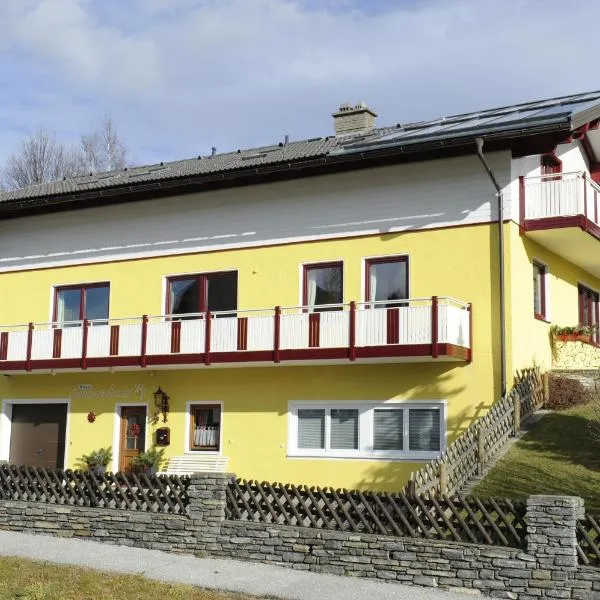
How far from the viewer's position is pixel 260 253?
2109 cm

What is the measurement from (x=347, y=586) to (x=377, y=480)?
7.21m

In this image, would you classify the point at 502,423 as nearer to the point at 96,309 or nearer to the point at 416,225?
the point at 416,225

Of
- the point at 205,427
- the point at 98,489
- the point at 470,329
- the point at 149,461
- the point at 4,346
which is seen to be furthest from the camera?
the point at 4,346

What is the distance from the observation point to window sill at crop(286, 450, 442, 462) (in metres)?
18.5

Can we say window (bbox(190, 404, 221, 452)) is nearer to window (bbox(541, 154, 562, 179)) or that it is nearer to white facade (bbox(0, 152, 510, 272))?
white facade (bbox(0, 152, 510, 272))

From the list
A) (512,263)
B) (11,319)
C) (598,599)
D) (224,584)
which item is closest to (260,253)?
(512,263)

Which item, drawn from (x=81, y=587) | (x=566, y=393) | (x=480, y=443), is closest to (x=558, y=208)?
(x=566, y=393)

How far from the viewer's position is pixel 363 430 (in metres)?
19.2

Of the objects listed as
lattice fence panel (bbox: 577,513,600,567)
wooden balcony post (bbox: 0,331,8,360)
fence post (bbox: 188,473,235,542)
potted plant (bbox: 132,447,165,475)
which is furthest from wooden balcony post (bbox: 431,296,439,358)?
wooden balcony post (bbox: 0,331,8,360)

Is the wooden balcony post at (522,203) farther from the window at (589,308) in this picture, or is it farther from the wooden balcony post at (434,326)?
the window at (589,308)

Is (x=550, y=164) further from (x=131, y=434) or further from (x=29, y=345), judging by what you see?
(x=29, y=345)

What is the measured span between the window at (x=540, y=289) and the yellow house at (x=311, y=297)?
0.24ft

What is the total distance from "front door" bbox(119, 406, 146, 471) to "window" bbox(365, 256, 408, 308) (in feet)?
21.2

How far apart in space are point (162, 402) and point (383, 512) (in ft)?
33.8
